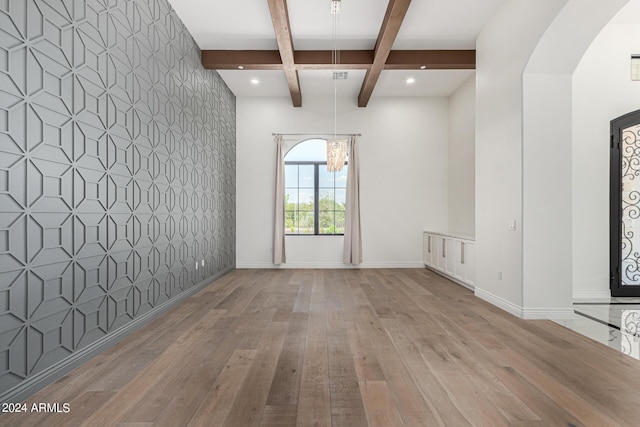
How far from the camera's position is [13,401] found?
1.74m

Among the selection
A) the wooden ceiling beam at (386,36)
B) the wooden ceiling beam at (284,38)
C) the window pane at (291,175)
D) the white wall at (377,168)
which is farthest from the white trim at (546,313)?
the window pane at (291,175)

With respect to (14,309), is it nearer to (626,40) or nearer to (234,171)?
(234,171)

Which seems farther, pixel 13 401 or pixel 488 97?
pixel 488 97

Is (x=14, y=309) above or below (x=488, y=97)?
below

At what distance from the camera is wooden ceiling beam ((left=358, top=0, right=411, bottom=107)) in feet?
11.0

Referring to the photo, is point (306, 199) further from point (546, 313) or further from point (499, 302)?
point (546, 313)

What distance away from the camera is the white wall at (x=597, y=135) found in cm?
403

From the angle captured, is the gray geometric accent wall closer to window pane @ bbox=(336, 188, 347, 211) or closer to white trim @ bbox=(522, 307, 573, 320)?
window pane @ bbox=(336, 188, 347, 211)

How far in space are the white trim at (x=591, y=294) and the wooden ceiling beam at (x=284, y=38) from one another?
4.84m

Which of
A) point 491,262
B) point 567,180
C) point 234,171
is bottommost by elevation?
point 491,262

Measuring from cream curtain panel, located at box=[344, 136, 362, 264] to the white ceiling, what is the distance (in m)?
1.56

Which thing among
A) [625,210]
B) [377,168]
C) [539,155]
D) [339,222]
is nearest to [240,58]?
[377,168]

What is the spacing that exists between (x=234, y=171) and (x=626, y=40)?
6.20 m

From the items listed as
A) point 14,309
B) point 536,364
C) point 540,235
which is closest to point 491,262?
point 540,235
